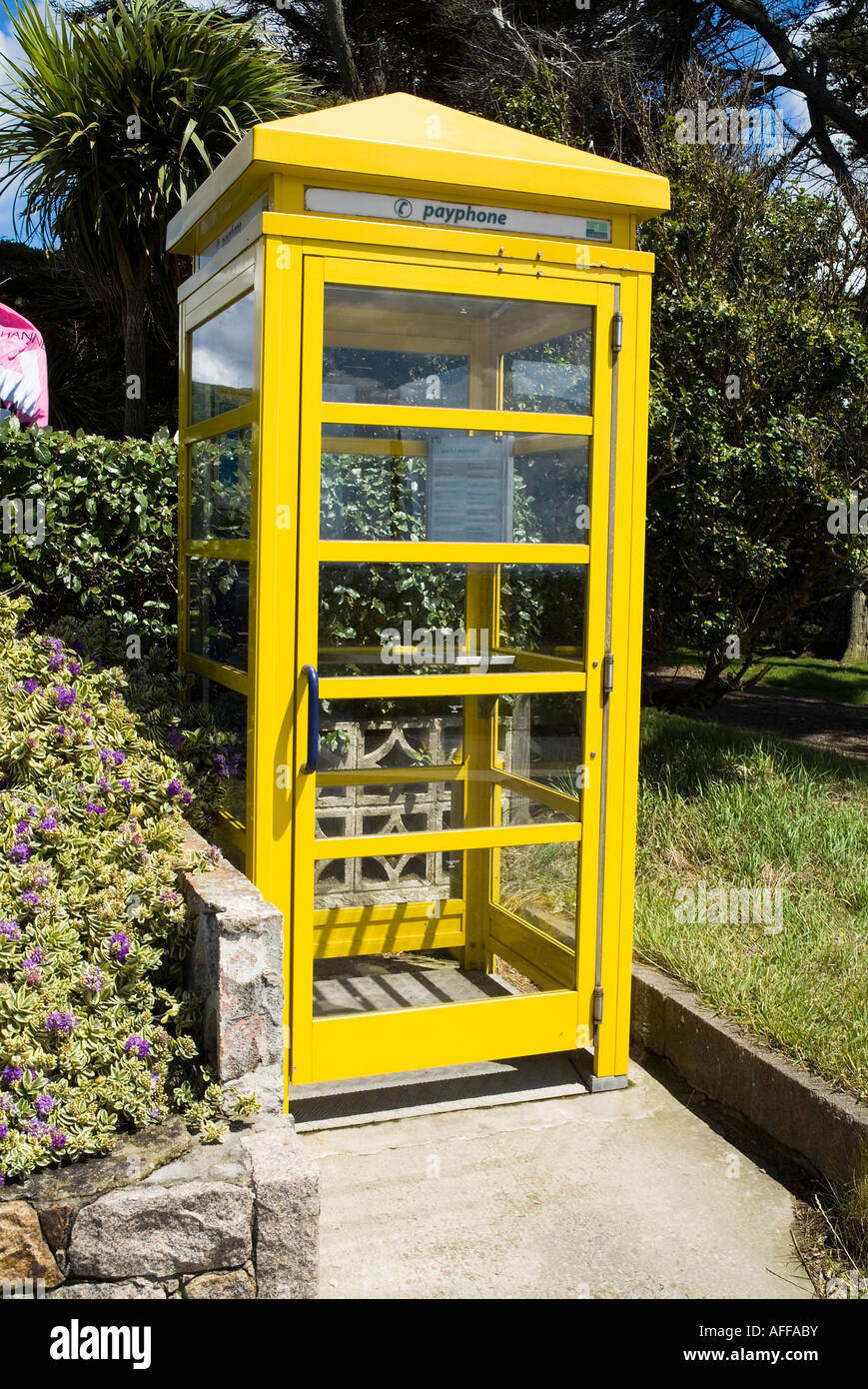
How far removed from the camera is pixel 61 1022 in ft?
9.39

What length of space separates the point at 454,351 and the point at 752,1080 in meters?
2.58

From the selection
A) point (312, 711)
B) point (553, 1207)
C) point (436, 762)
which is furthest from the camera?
point (436, 762)

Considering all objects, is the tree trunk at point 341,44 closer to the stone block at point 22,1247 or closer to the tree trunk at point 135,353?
the tree trunk at point 135,353

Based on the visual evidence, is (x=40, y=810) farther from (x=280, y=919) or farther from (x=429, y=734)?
(x=429, y=734)

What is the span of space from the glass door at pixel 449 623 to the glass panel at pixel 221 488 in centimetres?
30

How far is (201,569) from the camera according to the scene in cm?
459

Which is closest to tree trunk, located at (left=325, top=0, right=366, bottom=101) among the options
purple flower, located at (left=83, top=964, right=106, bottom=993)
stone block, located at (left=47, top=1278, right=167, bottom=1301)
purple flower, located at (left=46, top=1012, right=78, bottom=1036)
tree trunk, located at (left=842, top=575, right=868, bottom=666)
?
tree trunk, located at (left=842, top=575, right=868, bottom=666)

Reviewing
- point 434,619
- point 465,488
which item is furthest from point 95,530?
point 465,488

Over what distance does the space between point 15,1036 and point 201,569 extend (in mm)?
2191

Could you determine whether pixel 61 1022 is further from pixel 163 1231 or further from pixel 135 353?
pixel 135 353

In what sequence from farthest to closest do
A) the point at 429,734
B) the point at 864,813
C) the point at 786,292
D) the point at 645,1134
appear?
the point at 786,292
the point at 864,813
the point at 429,734
the point at 645,1134

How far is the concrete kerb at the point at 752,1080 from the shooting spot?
11.0 ft

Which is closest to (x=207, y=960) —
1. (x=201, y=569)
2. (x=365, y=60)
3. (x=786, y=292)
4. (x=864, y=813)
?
(x=201, y=569)

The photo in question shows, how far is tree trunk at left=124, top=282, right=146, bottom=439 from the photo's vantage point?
7.75m
